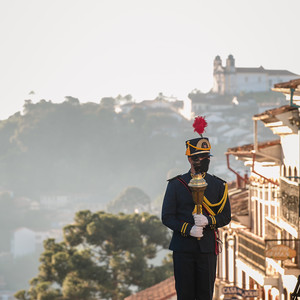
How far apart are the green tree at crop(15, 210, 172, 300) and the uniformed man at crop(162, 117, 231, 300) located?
69.2 metres

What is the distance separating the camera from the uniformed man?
1107 centimetres

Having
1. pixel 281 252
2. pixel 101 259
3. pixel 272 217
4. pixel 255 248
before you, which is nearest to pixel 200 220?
pixel 281 252

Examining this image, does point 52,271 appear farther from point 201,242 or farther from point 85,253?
point 201,242

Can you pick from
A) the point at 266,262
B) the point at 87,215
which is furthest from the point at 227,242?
the point at 87,215

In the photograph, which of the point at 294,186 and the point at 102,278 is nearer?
the point at 294,186

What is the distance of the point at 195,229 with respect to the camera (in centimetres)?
1097

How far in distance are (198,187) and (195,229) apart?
504 mm

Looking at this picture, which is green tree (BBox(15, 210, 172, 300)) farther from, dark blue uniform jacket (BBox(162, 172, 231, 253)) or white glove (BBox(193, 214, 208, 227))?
white glove (BBox(193, 214, 208, 227))

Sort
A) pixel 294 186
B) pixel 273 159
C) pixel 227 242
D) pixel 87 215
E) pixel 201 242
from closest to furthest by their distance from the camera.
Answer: pixel 201 242
pixel 294 186
pixel 273 159
pixel 227 242
pixel 87 215

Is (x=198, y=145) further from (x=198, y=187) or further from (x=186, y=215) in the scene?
(x=186, y=215)

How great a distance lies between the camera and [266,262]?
3353 centimetres

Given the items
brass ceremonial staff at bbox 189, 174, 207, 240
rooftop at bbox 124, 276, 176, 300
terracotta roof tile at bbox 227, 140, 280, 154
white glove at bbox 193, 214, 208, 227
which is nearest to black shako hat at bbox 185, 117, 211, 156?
brass ceremonial staff at bbox 189, 174, 207, 240

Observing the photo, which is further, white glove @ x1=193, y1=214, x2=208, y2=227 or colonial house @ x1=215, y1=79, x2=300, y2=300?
colonial house @ x1=215, y1=79, x2=300, y2=300

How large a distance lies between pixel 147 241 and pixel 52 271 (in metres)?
13.5
